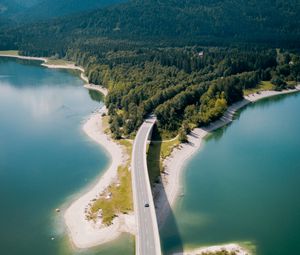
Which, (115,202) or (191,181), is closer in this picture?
(115,202)

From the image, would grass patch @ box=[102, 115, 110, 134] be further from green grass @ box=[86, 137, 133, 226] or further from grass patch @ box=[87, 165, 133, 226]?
grass patch @ box=[87, 165, 133, 226]

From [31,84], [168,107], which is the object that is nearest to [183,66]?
[168,107]

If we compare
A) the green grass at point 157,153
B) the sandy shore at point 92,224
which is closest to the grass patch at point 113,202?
the sandy shore at point 92,224

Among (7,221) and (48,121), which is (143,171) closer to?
(7,221)

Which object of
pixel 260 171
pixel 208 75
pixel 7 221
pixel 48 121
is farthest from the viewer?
pixel 208 75

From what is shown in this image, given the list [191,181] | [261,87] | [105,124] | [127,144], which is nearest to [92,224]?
[191,181]

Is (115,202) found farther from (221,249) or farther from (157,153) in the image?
(157,153)
